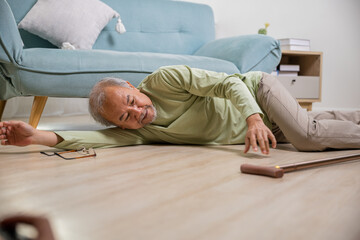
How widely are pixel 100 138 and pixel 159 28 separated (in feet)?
4.87

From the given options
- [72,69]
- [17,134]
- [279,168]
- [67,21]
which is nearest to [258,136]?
[279,168]

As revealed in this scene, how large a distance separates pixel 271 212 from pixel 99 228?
364mm

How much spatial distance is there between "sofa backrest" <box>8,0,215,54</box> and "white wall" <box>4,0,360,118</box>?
0.97 m

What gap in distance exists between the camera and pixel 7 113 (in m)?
3.46

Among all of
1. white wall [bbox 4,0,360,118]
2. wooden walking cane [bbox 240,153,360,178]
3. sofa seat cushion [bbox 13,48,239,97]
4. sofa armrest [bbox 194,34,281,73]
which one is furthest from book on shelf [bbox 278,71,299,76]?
wooden walking cane [bbox 240,153,360,178]

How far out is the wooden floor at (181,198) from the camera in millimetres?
738

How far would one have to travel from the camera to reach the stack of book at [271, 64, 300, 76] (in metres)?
3.38

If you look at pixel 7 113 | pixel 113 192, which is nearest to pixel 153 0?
pixel 7 113

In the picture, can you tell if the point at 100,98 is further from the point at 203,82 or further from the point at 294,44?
the point at 294,44

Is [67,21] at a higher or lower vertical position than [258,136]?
higher

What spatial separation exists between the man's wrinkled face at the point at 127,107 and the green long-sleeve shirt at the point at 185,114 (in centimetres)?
9

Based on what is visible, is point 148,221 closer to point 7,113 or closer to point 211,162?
point 211,162

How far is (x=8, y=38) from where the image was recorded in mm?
1854

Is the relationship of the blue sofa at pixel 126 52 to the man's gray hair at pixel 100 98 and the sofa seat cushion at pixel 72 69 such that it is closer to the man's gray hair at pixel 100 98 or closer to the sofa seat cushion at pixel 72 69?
the sofa seat cushion at pixel 72 69
